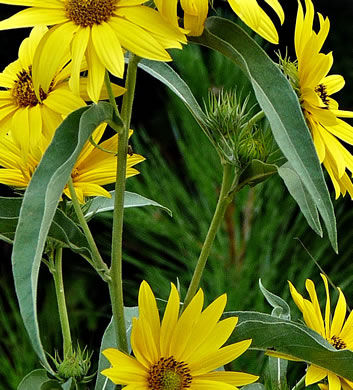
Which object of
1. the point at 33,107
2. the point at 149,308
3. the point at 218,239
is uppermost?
the point at 33,107

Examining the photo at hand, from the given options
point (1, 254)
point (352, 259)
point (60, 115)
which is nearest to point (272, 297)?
point (60, 115)

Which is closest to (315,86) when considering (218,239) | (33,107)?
(33,107)

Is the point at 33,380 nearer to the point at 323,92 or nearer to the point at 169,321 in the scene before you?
the point at 169,321

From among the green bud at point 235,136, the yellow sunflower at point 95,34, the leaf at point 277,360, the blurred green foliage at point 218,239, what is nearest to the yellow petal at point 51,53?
the yellow sunflower at point 95,34

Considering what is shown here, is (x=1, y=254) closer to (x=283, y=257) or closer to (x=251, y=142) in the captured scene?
(x=283, y=257)

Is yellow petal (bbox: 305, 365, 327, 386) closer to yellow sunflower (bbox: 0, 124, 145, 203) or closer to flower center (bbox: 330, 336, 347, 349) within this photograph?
flower center (bbox: 330, 336, 347, 349)

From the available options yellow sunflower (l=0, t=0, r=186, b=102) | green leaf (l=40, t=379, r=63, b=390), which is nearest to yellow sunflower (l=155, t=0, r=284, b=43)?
yellow sunflower (l=0, t=0, r=186, b=102)
